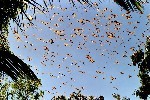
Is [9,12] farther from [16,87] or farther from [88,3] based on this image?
[16,87]

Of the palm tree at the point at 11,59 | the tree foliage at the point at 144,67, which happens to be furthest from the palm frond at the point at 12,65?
the tree foliage at the point at 144,67

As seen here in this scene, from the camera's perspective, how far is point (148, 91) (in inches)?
1227

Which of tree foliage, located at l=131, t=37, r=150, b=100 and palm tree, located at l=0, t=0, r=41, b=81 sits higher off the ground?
tree foliage, located at l=131, t=37, r=150, b=100

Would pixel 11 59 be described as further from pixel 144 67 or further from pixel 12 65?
pixel 144 67

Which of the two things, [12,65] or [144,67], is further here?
[144,67]

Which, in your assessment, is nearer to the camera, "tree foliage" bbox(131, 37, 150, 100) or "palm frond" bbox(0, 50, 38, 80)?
"palm frond" bbox(0, 50, 38, 80)

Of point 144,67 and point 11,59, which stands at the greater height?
point 144,67

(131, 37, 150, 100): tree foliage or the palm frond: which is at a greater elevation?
(131, 37, 150, 100): tree foliage

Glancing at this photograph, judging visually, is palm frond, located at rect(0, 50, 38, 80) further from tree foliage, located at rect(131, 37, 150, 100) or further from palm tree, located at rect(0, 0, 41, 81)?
tree foliage, located at rect(131, 37, 150, 100)

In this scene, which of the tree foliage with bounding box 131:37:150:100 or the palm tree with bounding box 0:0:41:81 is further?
the tree foliage with bounding box 131:37:150:100

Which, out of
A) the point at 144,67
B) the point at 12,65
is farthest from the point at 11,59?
the point at 144,67

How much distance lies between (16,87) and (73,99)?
1572 centimetres

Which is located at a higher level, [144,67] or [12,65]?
[144,67]

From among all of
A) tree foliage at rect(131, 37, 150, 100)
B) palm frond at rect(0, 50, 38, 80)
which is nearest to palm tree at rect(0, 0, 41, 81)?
palm frond at rect(0, 50, 38, 80)
